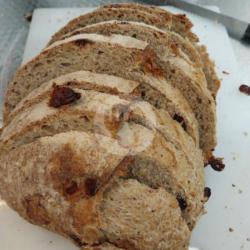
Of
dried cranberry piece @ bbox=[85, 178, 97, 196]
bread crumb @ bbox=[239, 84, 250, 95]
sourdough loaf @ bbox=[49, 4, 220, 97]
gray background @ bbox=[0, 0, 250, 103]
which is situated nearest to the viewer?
dried cranberry piece @ bbox=[85, 178, 97, 196]

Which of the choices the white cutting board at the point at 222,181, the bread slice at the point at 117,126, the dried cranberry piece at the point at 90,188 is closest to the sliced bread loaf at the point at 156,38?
the bread slice at the point at 117,126

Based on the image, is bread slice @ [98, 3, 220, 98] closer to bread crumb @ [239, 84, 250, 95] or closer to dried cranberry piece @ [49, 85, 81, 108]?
bread crumb @ [239, 84, 250, 95]

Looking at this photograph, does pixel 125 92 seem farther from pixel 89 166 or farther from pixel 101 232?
pixel 101 232

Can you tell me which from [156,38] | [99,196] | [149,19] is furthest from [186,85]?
[99,196]

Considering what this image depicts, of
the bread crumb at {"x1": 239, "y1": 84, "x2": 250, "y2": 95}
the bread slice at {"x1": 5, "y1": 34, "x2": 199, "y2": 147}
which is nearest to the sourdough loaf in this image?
the bread slice at {"x1": 5, "y1": 34, "x2": 199, "y2": 147}

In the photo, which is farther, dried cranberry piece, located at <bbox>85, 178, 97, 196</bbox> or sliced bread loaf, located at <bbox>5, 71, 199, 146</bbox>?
sliced bread loaf, located at <bbox>5, 71, 199, 146</bbox>

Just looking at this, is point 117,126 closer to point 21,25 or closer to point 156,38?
point 156,38

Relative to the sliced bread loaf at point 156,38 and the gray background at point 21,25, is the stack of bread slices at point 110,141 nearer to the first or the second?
the sliced bread loaf at point 156,38
